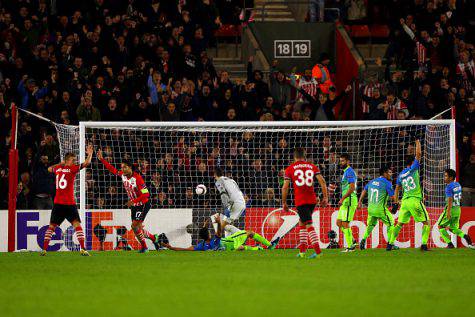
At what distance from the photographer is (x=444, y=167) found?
2277cm

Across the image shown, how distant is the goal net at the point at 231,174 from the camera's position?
22188mm

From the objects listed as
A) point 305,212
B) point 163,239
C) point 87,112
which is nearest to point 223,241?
→ point 163,239

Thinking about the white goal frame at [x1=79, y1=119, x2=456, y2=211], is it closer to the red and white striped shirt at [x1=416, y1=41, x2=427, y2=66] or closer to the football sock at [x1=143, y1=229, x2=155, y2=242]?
the football sock at [x1=143, y1=229, x2=155, y2=242]

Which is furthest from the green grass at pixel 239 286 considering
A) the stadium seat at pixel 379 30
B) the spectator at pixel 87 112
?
the stadium seat at pixel 379 30

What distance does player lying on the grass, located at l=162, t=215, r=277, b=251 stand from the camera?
2080 centimetres

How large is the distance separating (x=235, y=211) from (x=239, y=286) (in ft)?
30.2

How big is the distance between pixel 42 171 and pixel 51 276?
8.75 metres

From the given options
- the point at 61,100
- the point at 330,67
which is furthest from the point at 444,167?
the point at 61,100

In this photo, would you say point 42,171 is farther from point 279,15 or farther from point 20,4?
point 279,15

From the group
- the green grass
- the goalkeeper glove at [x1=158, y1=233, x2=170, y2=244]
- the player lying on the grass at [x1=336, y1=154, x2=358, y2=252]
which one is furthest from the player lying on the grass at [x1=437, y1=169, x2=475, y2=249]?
the goalkeeper glove at [x1=158, y1=233, x2=170, y2=244]

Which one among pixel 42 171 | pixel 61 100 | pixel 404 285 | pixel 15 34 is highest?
pixel 15 34

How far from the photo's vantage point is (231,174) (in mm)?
23297

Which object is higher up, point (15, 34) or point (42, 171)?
point (15, 34)

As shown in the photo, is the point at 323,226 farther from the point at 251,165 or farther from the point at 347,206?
the point at 347,206
